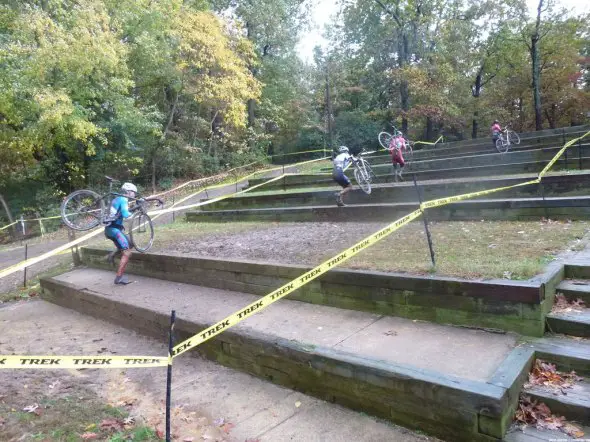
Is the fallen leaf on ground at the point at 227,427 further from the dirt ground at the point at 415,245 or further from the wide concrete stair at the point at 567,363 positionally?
the dirt ground at the point at 415,245

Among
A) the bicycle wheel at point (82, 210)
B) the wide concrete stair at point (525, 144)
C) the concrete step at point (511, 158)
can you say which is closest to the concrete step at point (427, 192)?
the concrete step at point (511, 158)

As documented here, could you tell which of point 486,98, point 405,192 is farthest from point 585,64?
point 405,192

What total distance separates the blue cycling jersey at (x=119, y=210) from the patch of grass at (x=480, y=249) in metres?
4.10

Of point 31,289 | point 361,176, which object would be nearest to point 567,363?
point 361,176

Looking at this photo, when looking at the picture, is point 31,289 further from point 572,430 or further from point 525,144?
point 525,144

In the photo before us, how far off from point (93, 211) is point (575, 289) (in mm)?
7221

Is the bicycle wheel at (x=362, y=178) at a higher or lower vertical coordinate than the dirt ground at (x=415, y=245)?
higher

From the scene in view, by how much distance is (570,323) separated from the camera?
3479 mm

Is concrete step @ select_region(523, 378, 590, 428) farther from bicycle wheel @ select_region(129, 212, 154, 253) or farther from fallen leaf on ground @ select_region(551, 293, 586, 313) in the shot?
bicycle wheel @ select_region(129, 212, 154, 253)

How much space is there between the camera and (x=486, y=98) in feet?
79.5

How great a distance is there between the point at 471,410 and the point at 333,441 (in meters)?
1.05

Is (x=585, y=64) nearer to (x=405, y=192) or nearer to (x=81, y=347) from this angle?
(x=405, y=192)

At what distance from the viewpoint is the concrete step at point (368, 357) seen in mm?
2812

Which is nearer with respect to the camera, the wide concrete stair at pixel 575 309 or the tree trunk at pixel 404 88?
the wide concrete stair at pixel 575 309
